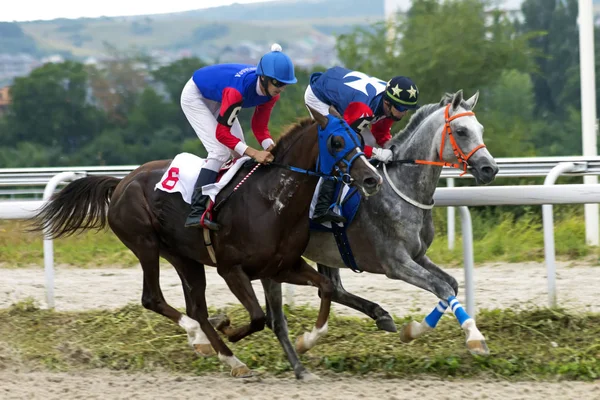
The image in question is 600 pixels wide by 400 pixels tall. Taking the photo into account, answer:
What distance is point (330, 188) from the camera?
4.77 m

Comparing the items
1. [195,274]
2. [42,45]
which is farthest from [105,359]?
[42,45]

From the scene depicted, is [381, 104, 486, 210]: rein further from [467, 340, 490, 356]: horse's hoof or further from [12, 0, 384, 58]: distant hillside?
[12, 0, 384, 58]: distant hillside

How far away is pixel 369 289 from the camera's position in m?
6.68

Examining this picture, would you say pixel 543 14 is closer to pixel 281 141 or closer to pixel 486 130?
pixel 486 130

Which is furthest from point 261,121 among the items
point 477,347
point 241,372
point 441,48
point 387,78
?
point 441,48

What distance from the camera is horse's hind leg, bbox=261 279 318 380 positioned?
182 inches

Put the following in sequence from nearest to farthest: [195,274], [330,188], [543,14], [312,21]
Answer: [330,188] < [195,274] < [543,14] < [312,21]

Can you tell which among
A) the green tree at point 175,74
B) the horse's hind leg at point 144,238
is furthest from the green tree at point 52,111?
the horse's hind leg at point 144,238

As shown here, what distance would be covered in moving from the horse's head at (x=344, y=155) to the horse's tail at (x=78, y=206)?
5.21 feet

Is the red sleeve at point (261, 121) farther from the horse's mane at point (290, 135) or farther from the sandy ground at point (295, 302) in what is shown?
the sandy ground at point (295, 302)

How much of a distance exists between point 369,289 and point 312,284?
2040 millimetres

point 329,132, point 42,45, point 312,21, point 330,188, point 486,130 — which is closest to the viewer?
point 329,132

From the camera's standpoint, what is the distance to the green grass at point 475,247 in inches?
310

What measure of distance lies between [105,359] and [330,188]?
1607 mm
